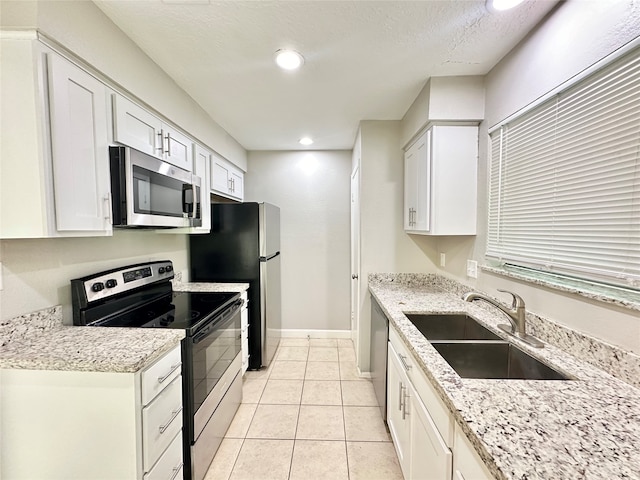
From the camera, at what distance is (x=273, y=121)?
258cm

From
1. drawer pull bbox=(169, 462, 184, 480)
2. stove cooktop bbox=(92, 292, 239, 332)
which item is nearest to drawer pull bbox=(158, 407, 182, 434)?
drawer pull bbox=(169, 462, 184, 480)

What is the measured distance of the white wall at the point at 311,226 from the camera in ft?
11.6

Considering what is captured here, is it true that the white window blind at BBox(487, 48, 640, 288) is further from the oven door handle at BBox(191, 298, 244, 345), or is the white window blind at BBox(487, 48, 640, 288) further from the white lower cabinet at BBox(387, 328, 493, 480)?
the oven door handle at BBox(191, 298, 244, 345)

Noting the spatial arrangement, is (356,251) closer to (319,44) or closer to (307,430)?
(307,430)

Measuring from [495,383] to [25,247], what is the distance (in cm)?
200

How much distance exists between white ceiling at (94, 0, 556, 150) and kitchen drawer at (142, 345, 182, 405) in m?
1.61

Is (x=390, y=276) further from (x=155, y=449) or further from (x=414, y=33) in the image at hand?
(x=155, y=449)

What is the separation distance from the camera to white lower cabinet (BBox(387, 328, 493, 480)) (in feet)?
2.76

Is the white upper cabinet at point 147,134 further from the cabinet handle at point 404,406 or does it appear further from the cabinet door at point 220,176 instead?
the cabinet handle at point 404,406

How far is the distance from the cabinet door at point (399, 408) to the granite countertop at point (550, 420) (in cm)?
43

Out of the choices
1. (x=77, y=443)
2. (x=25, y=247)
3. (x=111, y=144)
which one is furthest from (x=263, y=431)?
(x=111, y=144)

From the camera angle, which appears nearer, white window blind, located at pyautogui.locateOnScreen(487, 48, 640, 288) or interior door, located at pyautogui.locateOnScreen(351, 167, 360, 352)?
white window blind, located at pyautogui.locateOnScreen(487, 48, 640, 288)

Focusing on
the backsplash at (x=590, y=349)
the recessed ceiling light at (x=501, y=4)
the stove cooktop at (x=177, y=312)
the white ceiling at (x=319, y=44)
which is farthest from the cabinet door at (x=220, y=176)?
the backsplash at (x=590, y=349)

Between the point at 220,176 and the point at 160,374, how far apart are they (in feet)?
6.44
